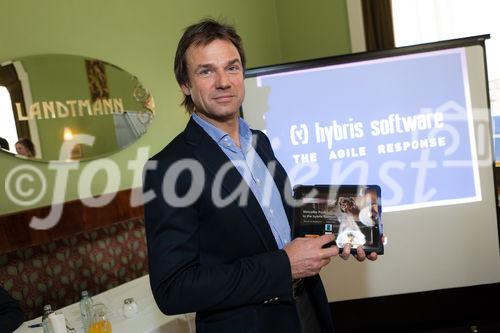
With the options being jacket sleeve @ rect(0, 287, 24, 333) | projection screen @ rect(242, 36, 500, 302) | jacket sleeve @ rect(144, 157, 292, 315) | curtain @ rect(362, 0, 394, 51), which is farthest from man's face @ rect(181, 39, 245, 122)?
curtain @ rect(362, 0, 394, 51)

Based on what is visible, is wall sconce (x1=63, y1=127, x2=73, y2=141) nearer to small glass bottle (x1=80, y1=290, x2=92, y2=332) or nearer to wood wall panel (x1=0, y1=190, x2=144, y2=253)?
wood wall panel (x1=0, y1=190, x2=144, y2=253)

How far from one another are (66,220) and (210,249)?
177 cm

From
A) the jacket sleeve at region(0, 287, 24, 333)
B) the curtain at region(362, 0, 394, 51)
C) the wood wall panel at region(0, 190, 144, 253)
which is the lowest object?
the jacket sleeve at region(0, 287, 24, 333)

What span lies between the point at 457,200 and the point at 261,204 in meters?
1.77

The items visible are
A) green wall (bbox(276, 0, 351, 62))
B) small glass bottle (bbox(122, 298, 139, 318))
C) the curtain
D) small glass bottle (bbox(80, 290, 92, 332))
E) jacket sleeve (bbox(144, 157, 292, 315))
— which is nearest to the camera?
jacket sleeve (bbox(144, 157, 292, 315))

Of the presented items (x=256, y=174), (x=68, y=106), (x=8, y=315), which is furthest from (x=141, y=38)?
(x=256, y=174)

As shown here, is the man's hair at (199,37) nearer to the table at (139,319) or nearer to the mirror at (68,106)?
the table at (139,319)

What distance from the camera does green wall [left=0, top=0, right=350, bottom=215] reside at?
2543mm

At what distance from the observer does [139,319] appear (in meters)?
1.93

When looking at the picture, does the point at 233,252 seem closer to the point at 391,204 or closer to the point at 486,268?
the point at 391,204

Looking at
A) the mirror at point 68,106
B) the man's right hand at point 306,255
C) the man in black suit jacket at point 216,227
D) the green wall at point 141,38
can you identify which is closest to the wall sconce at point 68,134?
the mirror at point 68,106

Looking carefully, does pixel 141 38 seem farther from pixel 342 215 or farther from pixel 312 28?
pixel 342 215

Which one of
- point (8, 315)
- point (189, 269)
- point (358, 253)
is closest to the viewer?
point (189, 269)

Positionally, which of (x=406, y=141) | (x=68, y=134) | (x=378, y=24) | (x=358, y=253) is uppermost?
(x=378, y=24)
